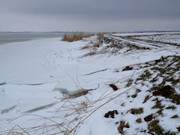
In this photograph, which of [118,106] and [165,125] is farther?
[118,106]

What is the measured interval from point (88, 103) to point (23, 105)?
1.29 metres

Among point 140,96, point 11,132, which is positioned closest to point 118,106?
point 140,96

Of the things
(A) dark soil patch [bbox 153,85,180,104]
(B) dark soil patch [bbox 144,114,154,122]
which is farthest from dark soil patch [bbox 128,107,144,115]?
(A) dark soil patch [bbox 153,85,180,104]

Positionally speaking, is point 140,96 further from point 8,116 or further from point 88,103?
point 8,116

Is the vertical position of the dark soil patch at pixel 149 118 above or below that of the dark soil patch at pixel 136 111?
above

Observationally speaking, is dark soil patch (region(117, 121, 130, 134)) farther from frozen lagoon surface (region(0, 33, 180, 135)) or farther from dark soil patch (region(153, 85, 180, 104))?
dark soil patch (region(153, 85, 180, 104))

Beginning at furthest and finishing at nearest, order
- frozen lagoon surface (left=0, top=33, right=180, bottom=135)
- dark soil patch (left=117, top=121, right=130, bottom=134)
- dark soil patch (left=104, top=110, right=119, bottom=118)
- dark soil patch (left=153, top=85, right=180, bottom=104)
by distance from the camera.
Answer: dark soil patch (left=104, top=110, right=119, bottom=118)
frozen lagoon surface (left=0, top=33, right=180, bottom=135)
dark soil patch (left=153, top=85, right=180, bottom=104)
dark soil patch (left=117, top=121, right=130, bottom=134)

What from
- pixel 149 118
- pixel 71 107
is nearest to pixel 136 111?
pixel 149 118

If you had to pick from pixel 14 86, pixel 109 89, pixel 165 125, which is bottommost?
pixel 14 86

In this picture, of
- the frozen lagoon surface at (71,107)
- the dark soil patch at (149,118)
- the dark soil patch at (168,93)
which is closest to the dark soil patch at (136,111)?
the frozen lagoon surface at (71,107)

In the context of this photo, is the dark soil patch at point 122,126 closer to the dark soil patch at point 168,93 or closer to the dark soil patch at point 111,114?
the dark soil patch at point 111,114

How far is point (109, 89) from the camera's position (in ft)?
16.6

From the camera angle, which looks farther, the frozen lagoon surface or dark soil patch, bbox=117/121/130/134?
the frozen lagoon surface

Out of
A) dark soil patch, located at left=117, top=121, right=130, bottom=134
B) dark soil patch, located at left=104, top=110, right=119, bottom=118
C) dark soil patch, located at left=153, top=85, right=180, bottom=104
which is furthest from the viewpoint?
dark soil patch, located at left=104, top=110, right=119, bottom=118
